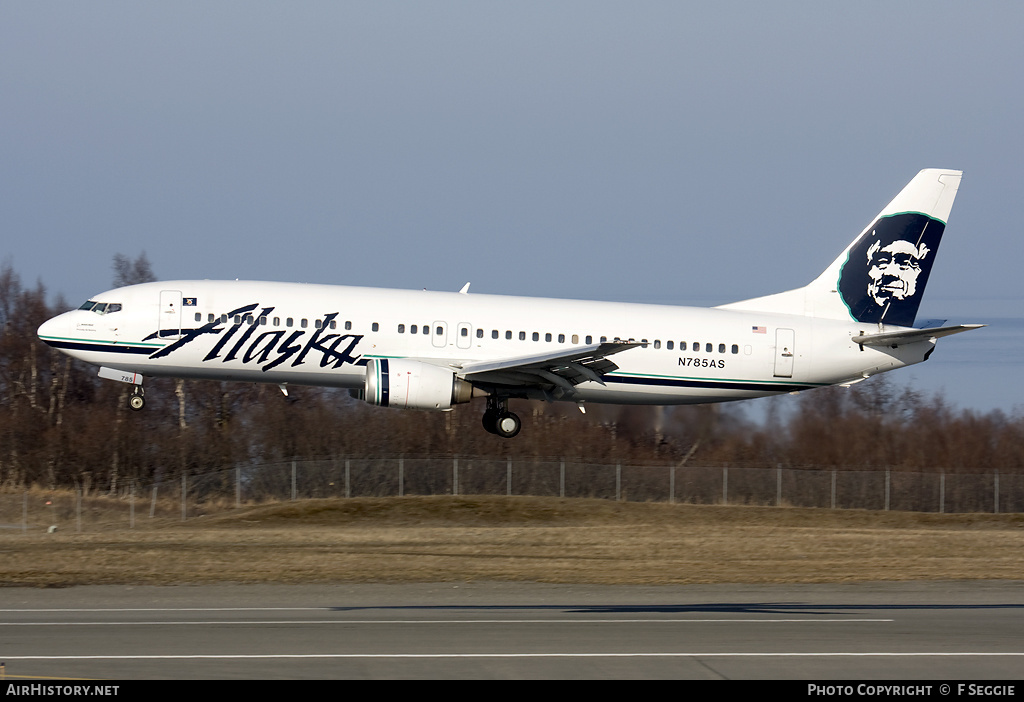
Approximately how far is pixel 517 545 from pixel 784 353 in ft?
32.2

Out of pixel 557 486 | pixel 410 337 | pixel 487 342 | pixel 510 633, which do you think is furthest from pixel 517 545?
pixel 510 633

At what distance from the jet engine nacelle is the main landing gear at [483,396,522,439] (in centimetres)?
222

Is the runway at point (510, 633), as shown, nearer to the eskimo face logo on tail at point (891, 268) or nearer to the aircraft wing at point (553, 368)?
the aircraft wing at point (553, 368)

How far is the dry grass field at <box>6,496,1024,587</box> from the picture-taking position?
2989cm

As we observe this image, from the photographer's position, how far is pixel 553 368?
3158 cm

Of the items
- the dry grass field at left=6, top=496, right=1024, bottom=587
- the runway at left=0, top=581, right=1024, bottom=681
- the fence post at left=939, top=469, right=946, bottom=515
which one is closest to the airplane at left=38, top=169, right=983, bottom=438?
the dry grass field at left=6, top=496, right=1024, bottom=587

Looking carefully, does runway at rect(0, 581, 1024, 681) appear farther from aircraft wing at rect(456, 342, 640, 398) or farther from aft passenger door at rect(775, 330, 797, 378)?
aft passenger door at rect(775, 330, 797, 378)

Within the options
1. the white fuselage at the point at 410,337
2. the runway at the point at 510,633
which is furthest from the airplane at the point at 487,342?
the runway at the point at 510,633

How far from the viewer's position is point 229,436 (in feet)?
188

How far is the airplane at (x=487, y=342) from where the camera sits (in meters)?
30.9

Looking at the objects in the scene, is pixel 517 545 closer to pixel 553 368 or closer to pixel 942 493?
pixel 553 368

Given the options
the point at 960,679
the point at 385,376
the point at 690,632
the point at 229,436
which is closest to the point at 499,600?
the point at 690,632

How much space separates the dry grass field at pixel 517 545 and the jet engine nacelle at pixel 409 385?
4144mm
